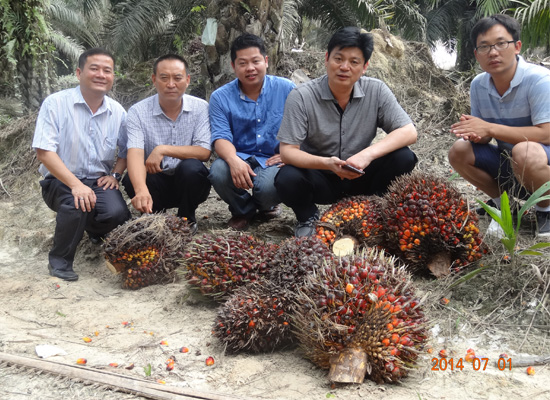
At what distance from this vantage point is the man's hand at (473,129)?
3.74m

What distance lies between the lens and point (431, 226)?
3.12 m

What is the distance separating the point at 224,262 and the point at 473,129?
84.3 inches

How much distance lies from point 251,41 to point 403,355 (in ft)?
9.39

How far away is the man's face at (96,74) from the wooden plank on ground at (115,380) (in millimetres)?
2315

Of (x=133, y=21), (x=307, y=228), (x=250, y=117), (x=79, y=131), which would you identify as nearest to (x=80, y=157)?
(x=79, y=131)

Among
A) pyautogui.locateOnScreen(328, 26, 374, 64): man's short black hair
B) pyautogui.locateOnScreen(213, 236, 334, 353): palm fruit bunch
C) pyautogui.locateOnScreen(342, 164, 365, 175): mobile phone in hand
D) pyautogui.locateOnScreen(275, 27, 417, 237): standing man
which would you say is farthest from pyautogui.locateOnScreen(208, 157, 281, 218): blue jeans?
pyautogui.locateOnScreen(213, 236, 334, 353): palm fruit bunch

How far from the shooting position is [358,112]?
3.94 m

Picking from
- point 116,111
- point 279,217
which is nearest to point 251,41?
point 116,111

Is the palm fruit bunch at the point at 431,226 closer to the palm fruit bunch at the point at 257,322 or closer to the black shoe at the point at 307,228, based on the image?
the black shoe at the point at 307,228

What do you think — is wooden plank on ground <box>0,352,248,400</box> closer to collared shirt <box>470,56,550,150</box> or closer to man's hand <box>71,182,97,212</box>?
man's hand <box>71,182,97,212</box>

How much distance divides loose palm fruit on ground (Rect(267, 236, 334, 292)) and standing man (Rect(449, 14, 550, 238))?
1.46 m

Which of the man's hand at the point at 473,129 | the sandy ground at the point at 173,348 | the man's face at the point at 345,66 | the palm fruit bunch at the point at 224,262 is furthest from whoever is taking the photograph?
the man's hand at the point at 473,129

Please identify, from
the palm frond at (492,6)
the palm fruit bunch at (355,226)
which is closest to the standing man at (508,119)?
the palm fruit bunch at (355,226)

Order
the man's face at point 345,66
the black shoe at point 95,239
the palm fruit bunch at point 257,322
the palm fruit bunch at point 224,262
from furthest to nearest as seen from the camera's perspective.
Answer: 1. the black shoe at point 95,239
2. the man's face at point 345,66
3. the palm fruit bunch at point 224,262
4. the palm fruit bunch at point 257,322
